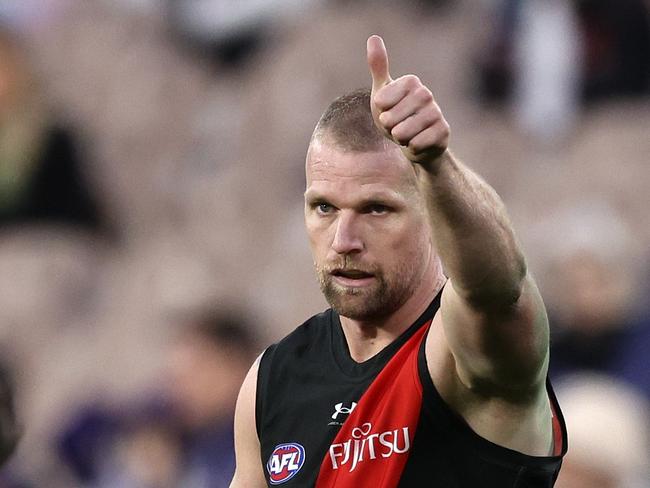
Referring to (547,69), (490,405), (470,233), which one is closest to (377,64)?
(470,233)

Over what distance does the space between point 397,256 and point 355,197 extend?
6.8 inches

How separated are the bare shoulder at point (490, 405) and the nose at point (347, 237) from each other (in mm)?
272

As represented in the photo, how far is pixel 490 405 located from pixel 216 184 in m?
6.17

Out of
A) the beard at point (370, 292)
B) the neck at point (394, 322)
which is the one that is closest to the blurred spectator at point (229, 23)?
the neck at point (394, 322)

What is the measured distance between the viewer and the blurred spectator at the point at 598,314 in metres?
6.33

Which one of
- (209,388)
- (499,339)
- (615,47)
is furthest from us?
(615,47)

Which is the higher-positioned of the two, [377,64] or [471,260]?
[377,64]

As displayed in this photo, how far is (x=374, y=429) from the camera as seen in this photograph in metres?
3.37

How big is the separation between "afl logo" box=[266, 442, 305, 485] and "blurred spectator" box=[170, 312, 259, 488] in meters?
2.70

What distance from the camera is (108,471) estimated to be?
7.17 metres

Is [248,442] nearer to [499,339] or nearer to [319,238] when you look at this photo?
[319,238]

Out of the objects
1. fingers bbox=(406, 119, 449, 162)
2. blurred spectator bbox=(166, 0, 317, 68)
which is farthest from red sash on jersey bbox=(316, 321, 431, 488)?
blurred spectator bbox=(166, 0, 317, 68)

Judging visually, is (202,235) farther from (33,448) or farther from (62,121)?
(33,448)

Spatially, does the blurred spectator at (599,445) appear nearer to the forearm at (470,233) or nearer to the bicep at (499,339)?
the bicep at (499,339)
